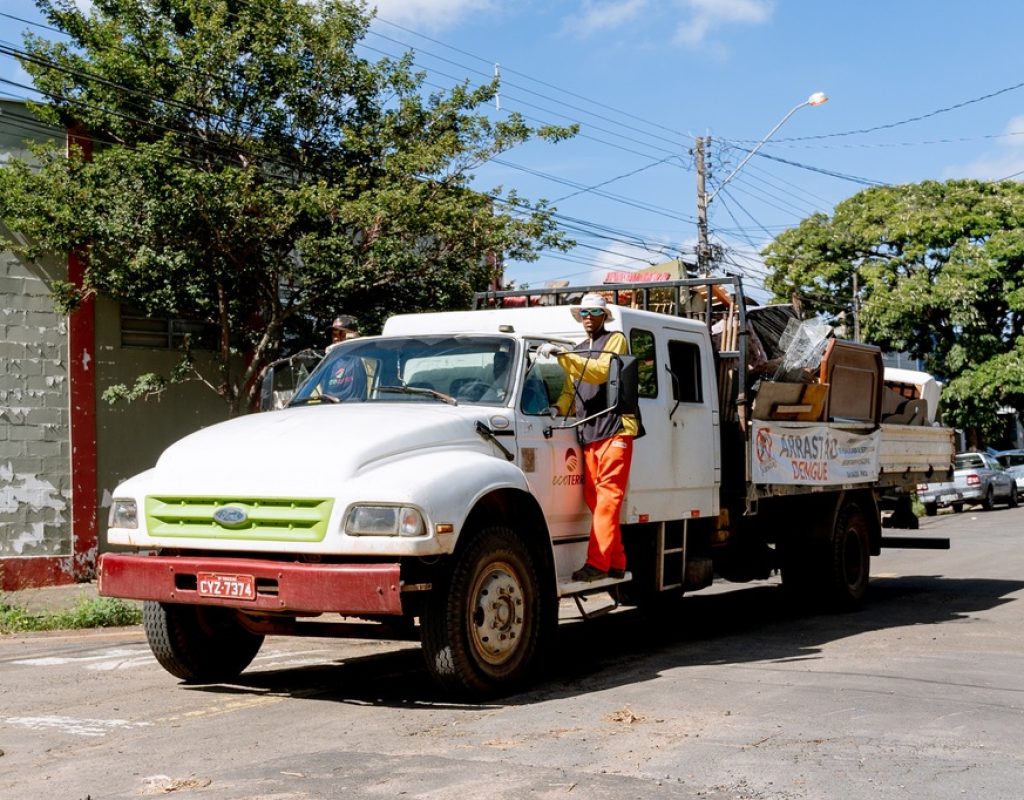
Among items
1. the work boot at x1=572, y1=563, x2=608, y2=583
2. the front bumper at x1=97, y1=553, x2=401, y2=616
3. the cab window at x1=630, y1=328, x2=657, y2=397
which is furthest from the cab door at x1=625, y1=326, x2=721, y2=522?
the front bumper at x1=97, y1=553, x2=401, y2=616

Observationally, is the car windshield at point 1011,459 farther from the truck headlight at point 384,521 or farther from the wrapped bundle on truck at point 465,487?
the truck headlight at point 384,521

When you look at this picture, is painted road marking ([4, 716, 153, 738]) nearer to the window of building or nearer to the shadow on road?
the shadow on road

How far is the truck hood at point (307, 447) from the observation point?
6.88 meters

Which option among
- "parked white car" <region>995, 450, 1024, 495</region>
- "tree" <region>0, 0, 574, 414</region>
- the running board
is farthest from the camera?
"parked white car" <region>995, 450, 1024, 495</region>

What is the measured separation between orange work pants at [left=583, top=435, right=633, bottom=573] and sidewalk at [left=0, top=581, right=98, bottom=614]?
6.81 metres

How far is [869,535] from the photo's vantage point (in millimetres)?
12531

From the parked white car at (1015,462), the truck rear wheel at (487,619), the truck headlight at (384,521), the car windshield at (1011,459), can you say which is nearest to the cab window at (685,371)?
the truck rear wheel at (487,619)

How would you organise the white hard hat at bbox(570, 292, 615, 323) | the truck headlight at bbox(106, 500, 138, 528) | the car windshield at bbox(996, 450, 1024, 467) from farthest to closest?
the car windshield at bbox(996, 450, 1024, 467)
the white hard hat at bbox(570, 292, 615, 323)
the truck headlight at bbox(106, 500, 138, 528)

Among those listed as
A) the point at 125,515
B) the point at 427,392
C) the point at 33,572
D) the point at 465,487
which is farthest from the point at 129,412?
the point at 465,487

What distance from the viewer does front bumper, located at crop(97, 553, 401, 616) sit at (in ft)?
21.5

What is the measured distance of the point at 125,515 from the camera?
7.46 m

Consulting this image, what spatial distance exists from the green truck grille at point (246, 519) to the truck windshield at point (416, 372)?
4.57ft

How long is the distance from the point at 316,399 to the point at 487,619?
203cm

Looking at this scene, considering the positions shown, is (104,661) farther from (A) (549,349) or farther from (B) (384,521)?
(A) (549,349)
